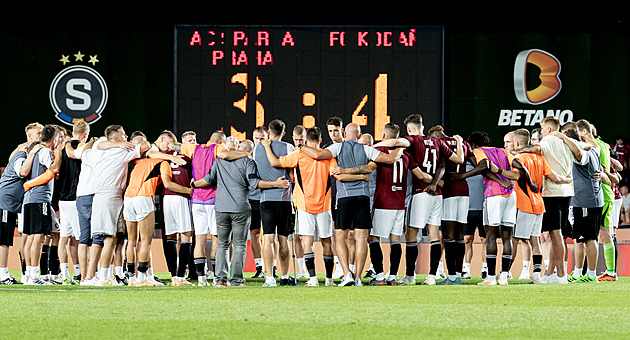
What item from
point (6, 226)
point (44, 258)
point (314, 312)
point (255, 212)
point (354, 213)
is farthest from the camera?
point (255, 212)

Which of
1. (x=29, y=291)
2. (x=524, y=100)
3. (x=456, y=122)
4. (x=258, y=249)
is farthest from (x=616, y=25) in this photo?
(x=29, y=291)

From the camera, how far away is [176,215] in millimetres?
10414

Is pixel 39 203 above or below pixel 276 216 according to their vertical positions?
above

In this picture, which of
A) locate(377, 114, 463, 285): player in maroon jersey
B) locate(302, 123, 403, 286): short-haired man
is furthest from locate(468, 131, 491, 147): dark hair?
locate(302, 123, 403, 286): short-haired man

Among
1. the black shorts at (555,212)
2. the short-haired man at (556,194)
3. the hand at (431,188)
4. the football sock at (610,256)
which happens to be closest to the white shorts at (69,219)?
the hand at (431,188)

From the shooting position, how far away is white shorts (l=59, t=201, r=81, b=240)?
35.4ft

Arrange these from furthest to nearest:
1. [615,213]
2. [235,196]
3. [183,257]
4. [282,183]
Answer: [615,213] → [183,257] → [282,183] → [235,196]

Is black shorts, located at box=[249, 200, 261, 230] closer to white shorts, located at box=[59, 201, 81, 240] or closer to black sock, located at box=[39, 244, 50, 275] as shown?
white shorts, located at box=[59, 201, 81, 240]

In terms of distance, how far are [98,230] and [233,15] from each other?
7.80m

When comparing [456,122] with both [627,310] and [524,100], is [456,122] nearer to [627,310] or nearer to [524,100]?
[524,100]

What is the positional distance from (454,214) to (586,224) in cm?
192

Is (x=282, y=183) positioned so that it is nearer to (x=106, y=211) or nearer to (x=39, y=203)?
(x=106, y=211)

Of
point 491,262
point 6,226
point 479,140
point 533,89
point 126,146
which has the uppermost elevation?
point 533,89

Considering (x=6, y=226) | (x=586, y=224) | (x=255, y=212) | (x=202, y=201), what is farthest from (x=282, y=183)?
(x=586, y=224)
